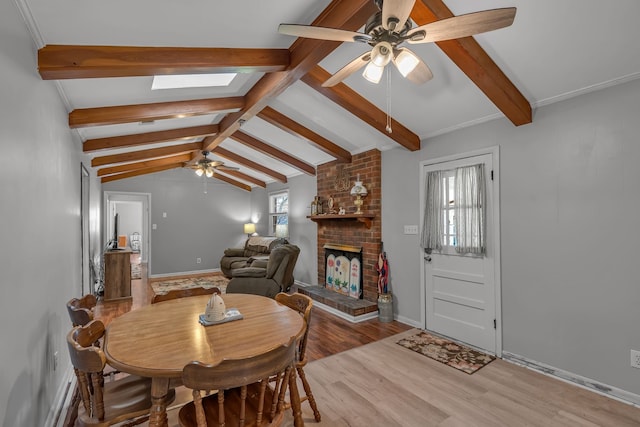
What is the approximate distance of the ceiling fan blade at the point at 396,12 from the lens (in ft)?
4.62

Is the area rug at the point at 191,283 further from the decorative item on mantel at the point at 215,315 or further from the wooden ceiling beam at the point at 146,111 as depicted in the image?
the decorative item on mantel at the point at 215,315

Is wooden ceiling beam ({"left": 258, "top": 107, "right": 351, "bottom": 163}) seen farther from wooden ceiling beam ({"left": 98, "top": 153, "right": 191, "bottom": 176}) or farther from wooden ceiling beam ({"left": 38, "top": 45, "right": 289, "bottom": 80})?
wooden ceiling beam ({"left": 98, "top": 153, "right": 191, "bottom": 176})

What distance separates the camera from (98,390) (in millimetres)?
1397

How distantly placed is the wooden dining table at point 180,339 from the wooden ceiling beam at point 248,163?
4645 millimetres

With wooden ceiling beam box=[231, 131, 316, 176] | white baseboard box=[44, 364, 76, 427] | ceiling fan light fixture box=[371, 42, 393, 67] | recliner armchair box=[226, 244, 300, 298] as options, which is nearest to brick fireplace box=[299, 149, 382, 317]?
wooden ceiling beam box=[231, 131, 316, 176]

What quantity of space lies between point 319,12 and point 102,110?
7.38 feet

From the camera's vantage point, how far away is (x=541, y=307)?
2.76m

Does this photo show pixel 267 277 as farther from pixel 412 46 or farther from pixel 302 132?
pixel 412 46

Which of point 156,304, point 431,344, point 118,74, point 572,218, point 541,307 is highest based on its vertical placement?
point 118,74

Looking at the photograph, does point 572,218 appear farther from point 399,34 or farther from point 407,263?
point 399,34

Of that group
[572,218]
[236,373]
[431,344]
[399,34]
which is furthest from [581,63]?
[236,373]

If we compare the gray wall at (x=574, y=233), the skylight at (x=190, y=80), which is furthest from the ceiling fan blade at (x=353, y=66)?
the gray wall at (x=574, y=233)

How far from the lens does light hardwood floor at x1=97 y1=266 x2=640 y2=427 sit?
6.88ft

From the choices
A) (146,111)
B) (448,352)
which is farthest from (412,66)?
(448,352)
